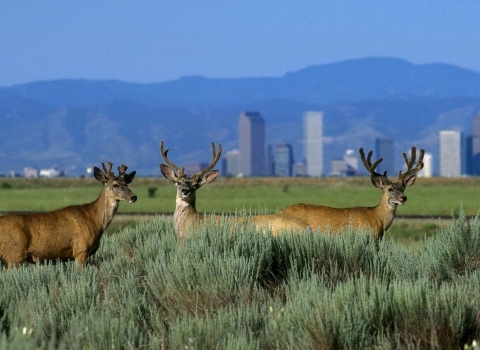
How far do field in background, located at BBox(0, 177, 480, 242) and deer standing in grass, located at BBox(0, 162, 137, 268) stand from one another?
1643 centimetres

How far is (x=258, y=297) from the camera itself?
10.1m

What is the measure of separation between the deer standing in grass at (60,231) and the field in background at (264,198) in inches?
647

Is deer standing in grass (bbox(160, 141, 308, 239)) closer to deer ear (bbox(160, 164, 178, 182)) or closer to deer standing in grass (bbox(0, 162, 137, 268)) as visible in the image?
deer ear (bbox(160, 164, 178, 182))

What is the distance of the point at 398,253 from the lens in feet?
40.5

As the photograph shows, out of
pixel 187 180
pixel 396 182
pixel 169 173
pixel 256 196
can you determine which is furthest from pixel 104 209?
pixel 256 196

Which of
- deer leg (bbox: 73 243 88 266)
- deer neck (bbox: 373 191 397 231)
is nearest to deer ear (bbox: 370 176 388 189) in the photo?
deer neck (bbox: 373 191 397 231)

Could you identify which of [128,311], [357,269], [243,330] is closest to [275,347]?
[243,330]

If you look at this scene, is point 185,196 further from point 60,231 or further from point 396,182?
point 396,182

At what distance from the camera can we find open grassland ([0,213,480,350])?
8.59 metres

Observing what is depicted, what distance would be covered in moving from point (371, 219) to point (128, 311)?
7.77 metres

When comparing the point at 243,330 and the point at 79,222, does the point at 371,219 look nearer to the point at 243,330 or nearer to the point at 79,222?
the point at 79,222

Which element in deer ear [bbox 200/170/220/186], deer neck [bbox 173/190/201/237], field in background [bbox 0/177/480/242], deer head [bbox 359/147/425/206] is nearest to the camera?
deer neck [bbox 173/190/201/237]

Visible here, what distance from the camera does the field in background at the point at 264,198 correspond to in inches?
1593

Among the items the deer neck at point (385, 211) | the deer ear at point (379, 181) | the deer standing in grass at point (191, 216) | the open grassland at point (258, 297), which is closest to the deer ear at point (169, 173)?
the deer standing in grass at point (191, 216)
